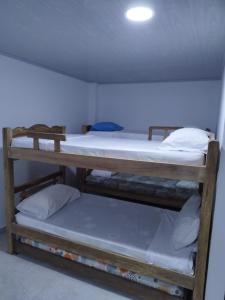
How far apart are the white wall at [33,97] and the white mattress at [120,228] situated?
956mm

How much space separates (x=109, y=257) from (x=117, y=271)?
0.15 meters

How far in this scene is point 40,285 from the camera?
185 centimetres

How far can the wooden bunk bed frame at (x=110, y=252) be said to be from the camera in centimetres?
144

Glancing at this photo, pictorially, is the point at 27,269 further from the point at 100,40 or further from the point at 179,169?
the point at 100,40

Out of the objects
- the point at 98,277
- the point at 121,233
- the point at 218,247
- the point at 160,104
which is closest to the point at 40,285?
the point at 98,277

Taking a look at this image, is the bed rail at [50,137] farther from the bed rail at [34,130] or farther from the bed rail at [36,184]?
the bed rail at [36,184]

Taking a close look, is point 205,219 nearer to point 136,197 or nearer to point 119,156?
point 119,156

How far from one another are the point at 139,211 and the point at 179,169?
1116 millimetres

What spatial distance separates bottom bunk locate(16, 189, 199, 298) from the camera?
5.32 ft

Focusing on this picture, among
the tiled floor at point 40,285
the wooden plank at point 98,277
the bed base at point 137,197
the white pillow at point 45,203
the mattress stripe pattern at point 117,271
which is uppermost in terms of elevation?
the white pillow at point 45,203

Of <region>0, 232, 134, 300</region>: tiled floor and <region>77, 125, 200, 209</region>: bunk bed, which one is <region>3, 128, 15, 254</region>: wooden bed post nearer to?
<region>0, 232, 134, 300</region>: tiled floor

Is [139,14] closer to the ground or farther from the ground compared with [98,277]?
farther from the ground

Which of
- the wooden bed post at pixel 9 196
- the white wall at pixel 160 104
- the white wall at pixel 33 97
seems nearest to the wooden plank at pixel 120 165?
the wooden bed post at pixel 9 196

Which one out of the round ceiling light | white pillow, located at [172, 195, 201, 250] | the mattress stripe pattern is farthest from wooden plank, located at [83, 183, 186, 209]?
the round ceiling light
